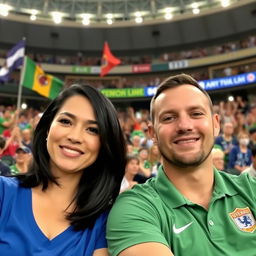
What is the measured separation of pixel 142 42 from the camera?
2220cm

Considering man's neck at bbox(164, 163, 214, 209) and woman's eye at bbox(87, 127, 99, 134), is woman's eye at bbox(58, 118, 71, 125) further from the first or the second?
man's neck at bbox(164, 163, 214, 209)

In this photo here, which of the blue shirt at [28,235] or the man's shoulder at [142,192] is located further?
the man's shoulder at [142,192]

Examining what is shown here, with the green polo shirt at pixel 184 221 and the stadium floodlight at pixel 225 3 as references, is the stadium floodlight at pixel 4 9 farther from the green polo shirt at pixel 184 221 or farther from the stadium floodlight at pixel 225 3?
the green polo shirt at pixel 184 221

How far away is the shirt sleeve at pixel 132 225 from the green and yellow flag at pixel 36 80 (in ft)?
22.8

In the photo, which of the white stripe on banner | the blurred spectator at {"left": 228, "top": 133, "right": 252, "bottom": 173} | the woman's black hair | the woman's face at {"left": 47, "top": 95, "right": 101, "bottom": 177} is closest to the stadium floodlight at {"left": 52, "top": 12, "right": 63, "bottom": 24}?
the white stripe on banner

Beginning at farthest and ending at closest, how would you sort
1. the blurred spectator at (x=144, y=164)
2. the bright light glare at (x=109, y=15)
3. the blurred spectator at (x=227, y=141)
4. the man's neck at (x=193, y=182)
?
the bright light glare at (x=109, y=15) < the blurred spectator at (x=227, y=141) < the blurred spectator at (x=144, y=164) < the man's neck at (x=193, y=182)

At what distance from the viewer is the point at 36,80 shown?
816 centimetres

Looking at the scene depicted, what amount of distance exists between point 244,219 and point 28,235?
3.29 ft

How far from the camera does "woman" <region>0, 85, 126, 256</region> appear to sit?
1.43 meters

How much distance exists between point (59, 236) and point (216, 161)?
2.94 m

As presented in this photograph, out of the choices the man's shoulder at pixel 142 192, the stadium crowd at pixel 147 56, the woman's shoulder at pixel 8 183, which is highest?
the stadium crowd at pixel 147 56

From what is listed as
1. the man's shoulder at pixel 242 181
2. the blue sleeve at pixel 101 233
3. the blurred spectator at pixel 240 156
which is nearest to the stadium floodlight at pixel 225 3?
the blurred spectator at pixel 240 156

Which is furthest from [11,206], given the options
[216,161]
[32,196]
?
[216,161]

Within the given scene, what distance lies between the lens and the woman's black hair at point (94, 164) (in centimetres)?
164
